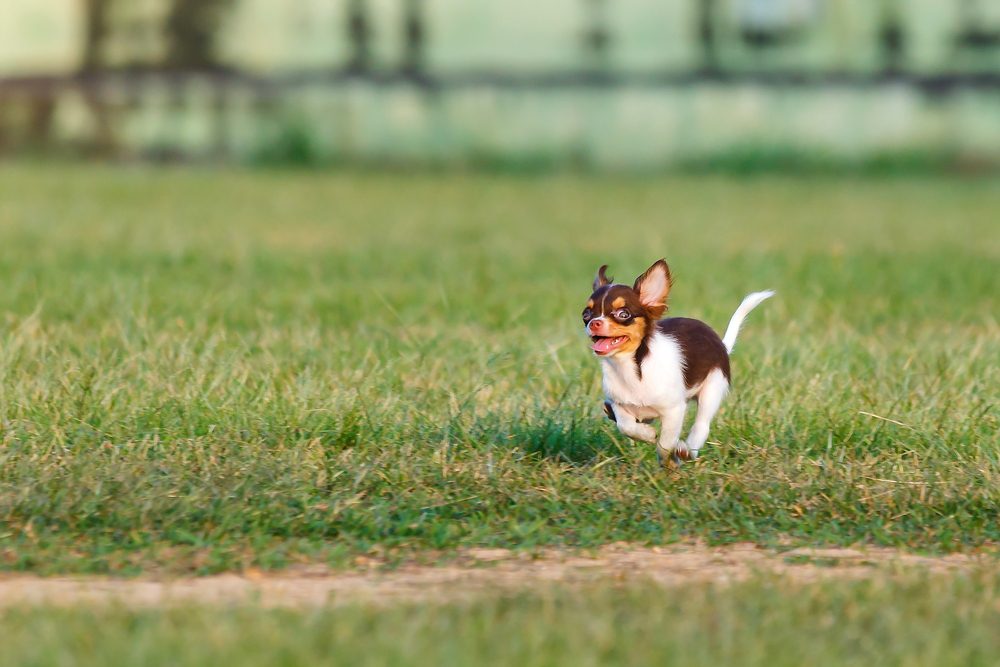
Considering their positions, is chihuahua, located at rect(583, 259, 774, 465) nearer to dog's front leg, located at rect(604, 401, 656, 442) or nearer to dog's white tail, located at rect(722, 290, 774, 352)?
dog's front leg, located at rect(604, 401, 656, 442)

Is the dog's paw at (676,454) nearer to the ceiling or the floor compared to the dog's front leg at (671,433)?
nearer to the floor

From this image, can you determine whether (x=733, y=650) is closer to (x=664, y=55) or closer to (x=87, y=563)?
(x=87, y=563)

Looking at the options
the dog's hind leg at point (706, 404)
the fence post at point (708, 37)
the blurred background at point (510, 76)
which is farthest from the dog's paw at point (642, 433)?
the fence post at point (708, 37)

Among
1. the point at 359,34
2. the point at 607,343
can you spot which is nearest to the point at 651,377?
the point at 607,343

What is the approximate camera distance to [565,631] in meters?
3.48

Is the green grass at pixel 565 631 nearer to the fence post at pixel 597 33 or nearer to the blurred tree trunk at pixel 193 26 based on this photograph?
the fence post at pixel 597 33

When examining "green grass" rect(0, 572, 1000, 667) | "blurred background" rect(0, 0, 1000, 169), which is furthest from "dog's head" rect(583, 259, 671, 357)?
"blurred background" rect(0, 0, 1000, 169)

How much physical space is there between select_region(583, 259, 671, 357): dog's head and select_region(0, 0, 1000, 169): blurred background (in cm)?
1355

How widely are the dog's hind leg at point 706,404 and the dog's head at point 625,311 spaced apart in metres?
0.25

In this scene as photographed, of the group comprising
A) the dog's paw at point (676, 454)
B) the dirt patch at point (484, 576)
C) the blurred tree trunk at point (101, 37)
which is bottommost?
the dirt patch at point (484, 576)

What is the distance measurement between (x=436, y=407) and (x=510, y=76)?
42.2 feet

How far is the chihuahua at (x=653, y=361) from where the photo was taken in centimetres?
445

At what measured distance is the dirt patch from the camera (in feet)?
12.5

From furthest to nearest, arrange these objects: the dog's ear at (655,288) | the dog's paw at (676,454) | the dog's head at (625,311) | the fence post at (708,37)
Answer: the fence post at (708,37) → the dog's paw at (676,454) → the dog's ear at (655,288) → the dog's head at (625,311)
